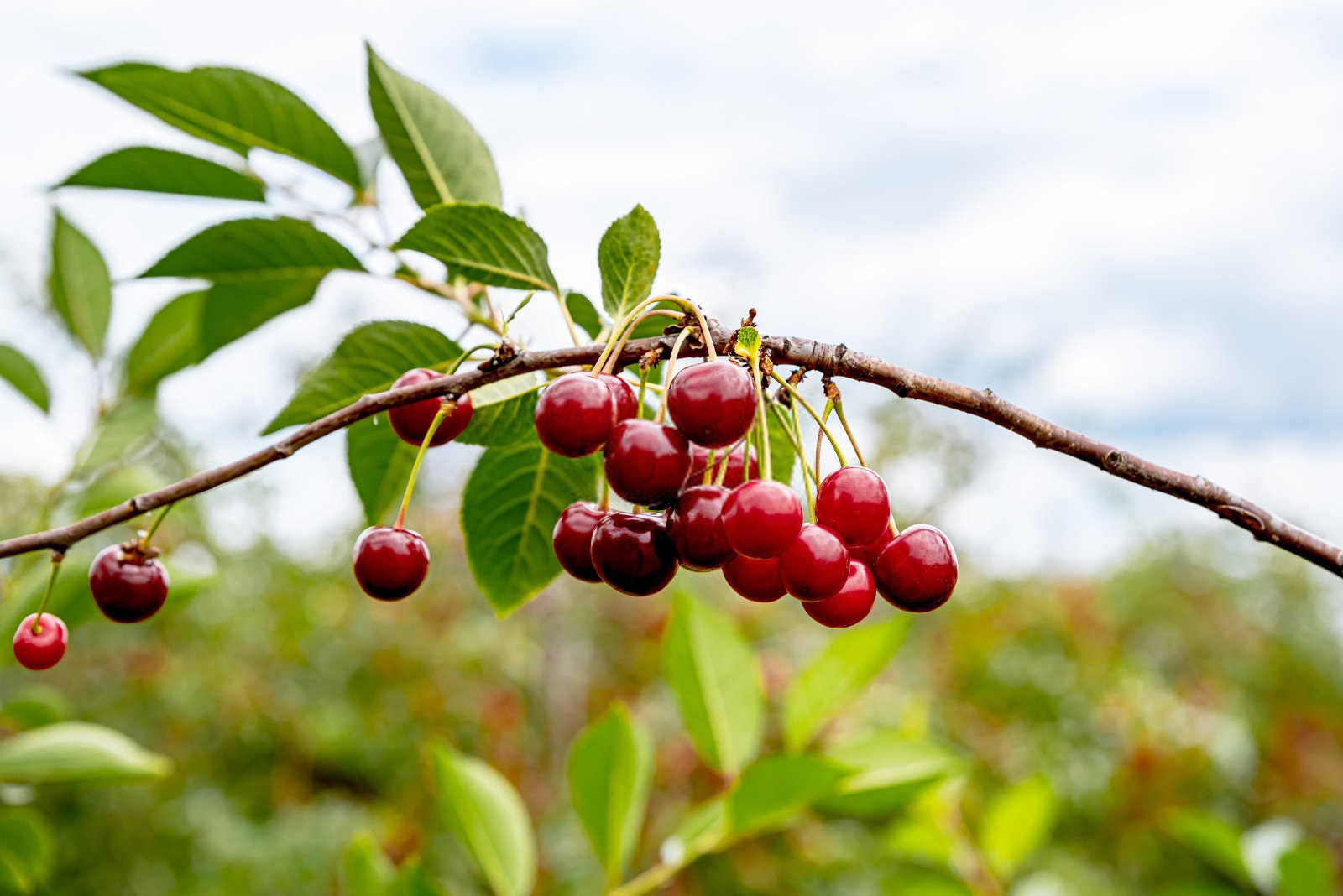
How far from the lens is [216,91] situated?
1190 mm

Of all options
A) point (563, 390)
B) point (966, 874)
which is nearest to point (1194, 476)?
point (563, 390)

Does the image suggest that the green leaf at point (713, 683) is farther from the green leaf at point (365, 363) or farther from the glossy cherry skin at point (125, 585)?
the glossy cherry skin at point (125, 585)

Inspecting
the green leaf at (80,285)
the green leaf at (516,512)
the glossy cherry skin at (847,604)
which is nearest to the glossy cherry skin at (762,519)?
the glossy cherry skin at (847,604)

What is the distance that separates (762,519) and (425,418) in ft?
1.13

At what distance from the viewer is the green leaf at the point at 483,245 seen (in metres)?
0.92

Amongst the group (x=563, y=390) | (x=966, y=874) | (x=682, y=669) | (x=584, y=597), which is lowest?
(x=584, y=597)

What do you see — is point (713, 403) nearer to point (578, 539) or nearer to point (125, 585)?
point (578, 539)

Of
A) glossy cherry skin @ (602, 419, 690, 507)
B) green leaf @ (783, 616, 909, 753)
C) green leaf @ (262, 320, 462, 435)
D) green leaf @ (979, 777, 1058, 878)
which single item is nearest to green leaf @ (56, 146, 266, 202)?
green leaf @ (262, 320, 462, 435)

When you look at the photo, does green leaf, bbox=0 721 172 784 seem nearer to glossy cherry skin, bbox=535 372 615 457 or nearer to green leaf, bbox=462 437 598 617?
green leaf, bbox=462 437 598 617

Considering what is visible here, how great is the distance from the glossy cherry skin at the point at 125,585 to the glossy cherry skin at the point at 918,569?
0.67m

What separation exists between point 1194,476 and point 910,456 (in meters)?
7.79

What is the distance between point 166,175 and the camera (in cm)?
125

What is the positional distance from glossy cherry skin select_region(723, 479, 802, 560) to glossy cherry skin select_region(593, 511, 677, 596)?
7 cm

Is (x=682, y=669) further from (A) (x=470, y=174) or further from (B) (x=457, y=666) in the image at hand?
(B) (x=457, y=666)
